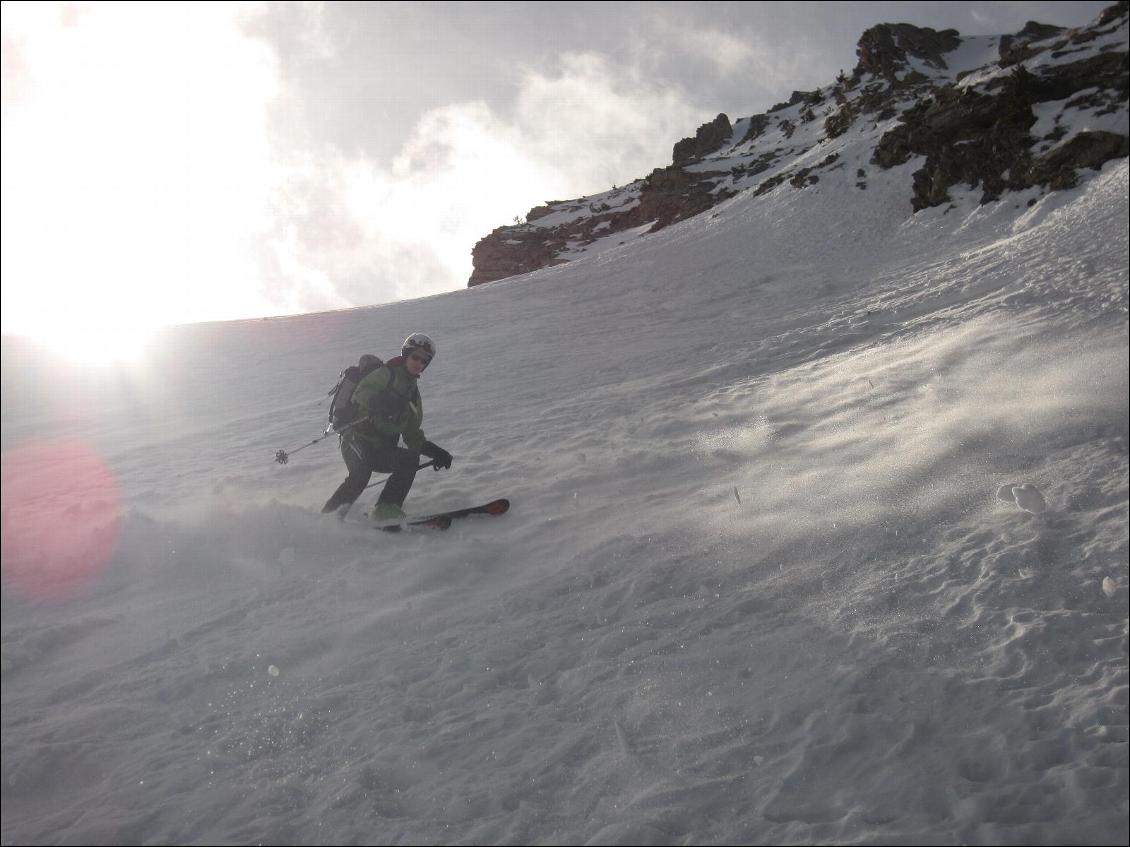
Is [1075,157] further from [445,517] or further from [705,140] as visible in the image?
[705,140]

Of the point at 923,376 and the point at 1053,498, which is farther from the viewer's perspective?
the point at 923,376

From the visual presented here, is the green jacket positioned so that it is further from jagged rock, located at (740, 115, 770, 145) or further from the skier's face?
jagged rock, located at (740, 115, 770, 145)

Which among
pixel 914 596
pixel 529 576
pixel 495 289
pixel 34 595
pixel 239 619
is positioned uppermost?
pixel 495 289

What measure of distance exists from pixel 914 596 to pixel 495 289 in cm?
2610

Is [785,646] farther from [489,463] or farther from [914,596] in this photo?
[489,463]

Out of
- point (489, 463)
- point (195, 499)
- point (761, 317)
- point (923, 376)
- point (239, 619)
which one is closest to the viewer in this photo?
point (239, 619)

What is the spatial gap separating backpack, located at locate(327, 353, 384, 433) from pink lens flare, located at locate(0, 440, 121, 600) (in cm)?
232

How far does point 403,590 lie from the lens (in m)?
5.35

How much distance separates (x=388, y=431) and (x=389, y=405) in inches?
11.3

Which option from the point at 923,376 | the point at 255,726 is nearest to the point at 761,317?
the point at 923,376

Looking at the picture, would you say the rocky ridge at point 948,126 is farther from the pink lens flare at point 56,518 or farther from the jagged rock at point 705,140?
the pink lens flare at point 56,518

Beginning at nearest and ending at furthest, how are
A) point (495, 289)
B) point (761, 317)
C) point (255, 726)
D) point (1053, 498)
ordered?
point (255, 726) → point (1053, 498) → point (761, 317) → point (495, 289)

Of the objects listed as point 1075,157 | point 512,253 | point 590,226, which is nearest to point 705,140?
point 590,226

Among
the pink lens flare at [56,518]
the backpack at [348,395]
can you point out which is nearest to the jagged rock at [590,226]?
the pink lens flare at [56,518]
